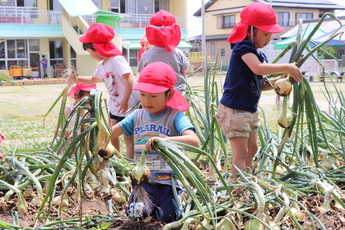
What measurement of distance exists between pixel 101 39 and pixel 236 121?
4.23 feet

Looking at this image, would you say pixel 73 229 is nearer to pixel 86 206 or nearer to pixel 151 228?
pixel 151 228

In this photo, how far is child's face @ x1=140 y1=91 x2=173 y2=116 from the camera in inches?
87.6

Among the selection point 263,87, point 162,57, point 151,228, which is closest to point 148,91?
point 151,228

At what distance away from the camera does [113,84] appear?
144 inches

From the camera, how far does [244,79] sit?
2.84 meters

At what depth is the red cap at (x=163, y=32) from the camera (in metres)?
3.54

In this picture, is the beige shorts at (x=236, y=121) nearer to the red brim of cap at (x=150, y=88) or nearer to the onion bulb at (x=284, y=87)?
the onion bulb at (x=284, y=87)

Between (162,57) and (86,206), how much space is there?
1352 mm

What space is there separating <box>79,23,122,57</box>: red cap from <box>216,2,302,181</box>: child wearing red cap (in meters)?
1.08

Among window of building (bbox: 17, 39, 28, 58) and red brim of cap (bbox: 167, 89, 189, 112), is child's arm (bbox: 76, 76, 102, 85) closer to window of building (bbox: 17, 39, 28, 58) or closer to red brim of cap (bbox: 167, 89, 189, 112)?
red brim of cap (bbox: 167, 89, 189, 112)

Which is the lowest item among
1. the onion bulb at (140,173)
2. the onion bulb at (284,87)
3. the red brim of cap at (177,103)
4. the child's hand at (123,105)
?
the onion bulb at (140,173)

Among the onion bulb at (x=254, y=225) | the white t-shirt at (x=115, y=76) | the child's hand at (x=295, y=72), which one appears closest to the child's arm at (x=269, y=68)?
the child's hand at (x=295, y=72)

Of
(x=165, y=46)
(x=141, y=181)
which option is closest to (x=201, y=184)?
(x=141, y=181)

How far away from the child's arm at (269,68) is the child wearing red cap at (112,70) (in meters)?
1.09
